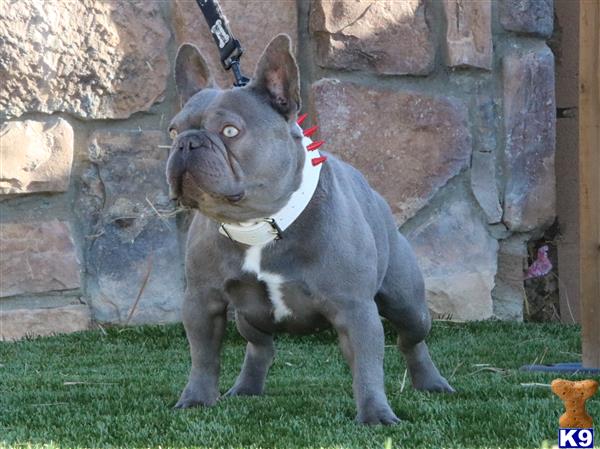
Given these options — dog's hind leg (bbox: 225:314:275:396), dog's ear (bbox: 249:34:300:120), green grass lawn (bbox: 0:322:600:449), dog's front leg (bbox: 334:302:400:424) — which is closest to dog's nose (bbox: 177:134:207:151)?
dog's ear (bbox: 249:34:300:120)

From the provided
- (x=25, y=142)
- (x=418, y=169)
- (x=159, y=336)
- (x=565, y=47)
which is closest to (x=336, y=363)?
(x=159, y=336)

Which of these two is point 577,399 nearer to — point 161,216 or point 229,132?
point 229,132

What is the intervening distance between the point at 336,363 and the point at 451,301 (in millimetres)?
969

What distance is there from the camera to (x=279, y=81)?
9.09ft

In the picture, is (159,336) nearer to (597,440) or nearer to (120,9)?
(120,9)

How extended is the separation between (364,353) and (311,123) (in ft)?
6.74

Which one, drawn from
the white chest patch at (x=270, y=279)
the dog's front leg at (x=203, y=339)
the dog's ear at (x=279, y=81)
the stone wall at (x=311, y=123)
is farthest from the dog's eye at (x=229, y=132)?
the stone wall at (x=311, y=123)

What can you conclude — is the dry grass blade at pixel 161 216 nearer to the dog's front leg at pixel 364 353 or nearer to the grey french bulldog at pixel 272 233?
the grey french bulldog at pixel 272 233

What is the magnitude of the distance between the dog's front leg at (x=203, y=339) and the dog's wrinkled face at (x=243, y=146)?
0.26 metres

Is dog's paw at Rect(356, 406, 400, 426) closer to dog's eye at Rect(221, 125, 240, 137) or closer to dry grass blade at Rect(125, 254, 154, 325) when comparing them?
dog's eye at Rect(221, 125, 240, 137)

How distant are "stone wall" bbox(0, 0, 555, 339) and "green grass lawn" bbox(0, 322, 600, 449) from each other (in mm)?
241

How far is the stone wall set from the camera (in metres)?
4.38

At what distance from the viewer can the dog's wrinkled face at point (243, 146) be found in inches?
102

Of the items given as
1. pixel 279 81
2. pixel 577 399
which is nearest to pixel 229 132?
pixel 279 81
